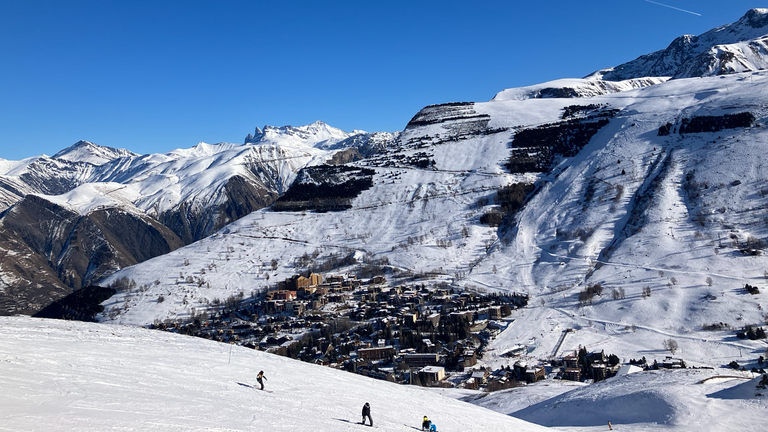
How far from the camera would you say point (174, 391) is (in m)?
19.9

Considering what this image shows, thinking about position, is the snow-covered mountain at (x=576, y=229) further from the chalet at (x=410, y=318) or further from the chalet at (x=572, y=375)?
the chalet at (x=410, y=318)

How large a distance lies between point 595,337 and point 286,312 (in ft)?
134

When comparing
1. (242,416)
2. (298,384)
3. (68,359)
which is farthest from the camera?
(298,384)

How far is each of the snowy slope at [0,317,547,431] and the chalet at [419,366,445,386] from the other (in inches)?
720

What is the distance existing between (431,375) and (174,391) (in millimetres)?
31826

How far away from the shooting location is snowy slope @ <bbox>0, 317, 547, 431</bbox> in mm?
15812

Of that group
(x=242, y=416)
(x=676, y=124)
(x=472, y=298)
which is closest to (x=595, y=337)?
(x=472, y=298)

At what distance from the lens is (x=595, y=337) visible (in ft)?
180

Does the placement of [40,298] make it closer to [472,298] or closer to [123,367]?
[472,298]

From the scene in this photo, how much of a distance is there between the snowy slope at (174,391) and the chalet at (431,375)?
18292 mm

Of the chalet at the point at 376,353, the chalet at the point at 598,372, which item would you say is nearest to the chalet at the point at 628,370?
the chalet at the point at 598,372

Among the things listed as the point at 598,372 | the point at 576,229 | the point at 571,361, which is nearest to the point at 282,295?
the point at 571,361

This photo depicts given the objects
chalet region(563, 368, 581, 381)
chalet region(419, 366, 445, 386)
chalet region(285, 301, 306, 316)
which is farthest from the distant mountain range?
chalet region(419, 366, 445, 386)

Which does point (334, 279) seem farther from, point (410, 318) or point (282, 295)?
point (410, 318)
